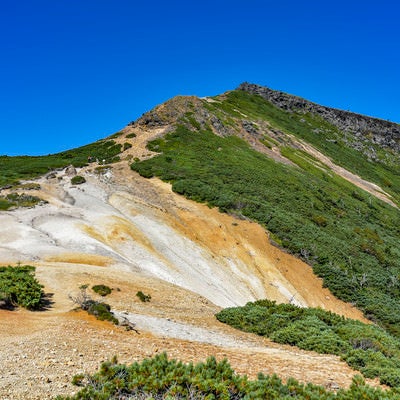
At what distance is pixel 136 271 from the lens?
84.4 ft

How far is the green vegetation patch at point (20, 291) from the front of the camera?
52.6 feet

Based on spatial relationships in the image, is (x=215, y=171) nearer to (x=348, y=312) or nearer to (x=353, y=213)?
(x=353, y=213)

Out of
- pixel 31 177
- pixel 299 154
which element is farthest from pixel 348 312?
pixel 299 154

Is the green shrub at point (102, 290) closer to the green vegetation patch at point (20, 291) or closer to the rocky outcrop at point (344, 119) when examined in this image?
the green vegetation patch at point (20, 291)

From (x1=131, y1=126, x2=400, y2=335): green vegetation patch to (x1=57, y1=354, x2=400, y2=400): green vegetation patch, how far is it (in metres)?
25.9

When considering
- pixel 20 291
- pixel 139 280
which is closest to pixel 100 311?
pixel 20 291

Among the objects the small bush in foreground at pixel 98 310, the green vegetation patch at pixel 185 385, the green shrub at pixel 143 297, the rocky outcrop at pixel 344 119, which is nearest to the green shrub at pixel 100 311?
the small bush in foreground at pixel 98 310

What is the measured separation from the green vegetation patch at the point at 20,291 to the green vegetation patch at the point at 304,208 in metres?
27.4

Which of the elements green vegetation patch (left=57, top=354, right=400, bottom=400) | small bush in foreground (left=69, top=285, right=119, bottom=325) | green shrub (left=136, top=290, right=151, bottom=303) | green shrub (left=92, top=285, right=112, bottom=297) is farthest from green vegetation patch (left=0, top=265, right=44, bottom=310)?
green vegetation patch (left=57, top=354, right=400, bottom=400)

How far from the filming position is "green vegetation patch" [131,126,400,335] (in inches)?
1553

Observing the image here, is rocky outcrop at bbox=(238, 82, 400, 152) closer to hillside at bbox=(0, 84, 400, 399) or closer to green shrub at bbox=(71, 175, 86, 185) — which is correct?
hillside at bbox=(0, 84, 400, 399)

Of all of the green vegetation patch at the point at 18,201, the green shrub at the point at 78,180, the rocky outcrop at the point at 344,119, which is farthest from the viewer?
the rocky outcrop at the point at 344,119

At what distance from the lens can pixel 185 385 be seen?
909cm

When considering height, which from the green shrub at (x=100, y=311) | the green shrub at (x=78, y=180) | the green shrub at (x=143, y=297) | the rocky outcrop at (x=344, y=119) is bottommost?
the green shrub at (x=100, y=311)
